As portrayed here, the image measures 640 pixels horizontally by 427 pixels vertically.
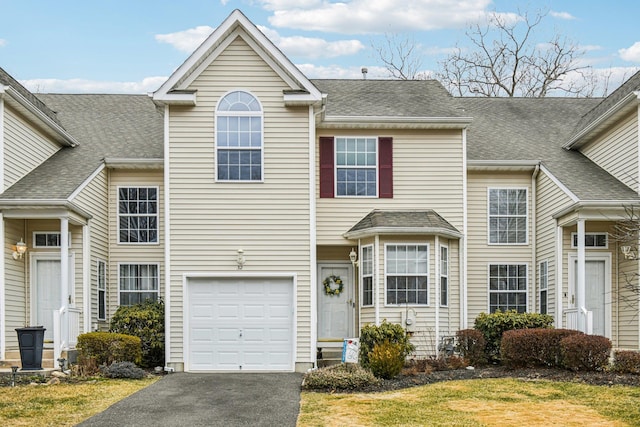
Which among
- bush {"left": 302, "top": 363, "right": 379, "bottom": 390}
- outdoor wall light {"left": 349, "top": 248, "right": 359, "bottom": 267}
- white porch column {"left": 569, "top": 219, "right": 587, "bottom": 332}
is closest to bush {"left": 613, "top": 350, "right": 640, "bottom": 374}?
white porch column {"left": 569, "top": 219, "right": 587, "bottom": 332}

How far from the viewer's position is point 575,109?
2483 centimetres

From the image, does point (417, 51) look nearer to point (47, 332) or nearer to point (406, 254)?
point (406, 254)

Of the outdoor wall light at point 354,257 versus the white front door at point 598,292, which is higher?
the outdoor wall light at point 354,257

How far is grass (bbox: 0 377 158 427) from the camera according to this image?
12375 millimetres

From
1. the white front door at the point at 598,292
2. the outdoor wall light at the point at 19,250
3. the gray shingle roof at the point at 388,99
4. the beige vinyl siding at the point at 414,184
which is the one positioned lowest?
the white front door at the point at 598,292

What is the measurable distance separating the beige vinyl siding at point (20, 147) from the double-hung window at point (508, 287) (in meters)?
11.3

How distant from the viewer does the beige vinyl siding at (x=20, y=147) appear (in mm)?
18453

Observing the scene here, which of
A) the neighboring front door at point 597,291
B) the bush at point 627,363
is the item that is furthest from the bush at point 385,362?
the neighboring front door at point 597,291

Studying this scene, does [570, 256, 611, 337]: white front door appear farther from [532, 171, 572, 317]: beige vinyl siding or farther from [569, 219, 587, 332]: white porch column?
[569, 219, 587, 332]: white porch column

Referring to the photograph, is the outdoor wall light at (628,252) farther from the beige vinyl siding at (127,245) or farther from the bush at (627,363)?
the beige vinyl siding at (127,245)

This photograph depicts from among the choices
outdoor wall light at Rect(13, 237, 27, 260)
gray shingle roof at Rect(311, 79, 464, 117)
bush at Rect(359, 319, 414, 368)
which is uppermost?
gray shingle roof at Rect(311, 79, 464, 117)

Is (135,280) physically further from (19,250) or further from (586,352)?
(586,352)

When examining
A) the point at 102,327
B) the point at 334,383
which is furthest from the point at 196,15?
the point at 334,383

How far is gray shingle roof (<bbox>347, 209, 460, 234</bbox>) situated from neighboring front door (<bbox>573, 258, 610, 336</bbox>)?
3.18m
